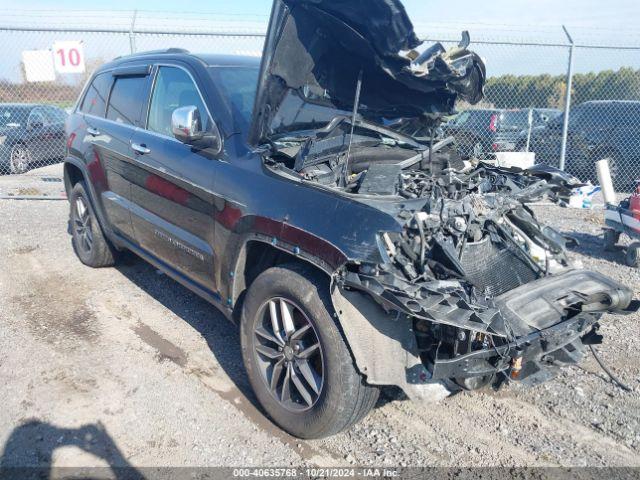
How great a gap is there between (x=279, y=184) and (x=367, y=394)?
49.0 inches

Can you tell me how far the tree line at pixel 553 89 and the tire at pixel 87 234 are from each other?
667 cm

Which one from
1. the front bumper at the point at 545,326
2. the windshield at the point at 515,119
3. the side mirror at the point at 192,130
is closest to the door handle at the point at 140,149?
the side mirror at the point at 192,130

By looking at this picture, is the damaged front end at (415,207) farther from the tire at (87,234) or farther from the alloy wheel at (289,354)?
the tire at (87,234)

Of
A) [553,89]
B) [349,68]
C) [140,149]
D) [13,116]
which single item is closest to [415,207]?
[349,68]

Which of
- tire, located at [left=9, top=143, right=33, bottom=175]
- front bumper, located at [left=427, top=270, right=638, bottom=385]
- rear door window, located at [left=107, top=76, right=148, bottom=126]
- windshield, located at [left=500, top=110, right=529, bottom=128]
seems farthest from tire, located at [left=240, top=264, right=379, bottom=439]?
tire, located at [left=9, top=143, right=33, bottom=175]

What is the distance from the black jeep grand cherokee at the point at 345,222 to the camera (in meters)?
2.74

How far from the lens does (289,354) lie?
312 cm

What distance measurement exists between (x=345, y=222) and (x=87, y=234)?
12.7ft

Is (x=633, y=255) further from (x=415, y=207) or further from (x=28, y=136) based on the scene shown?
(x=28, y=136)

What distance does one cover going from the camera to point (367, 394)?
2891 mm

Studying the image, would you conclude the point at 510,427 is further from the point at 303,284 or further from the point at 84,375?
the point at 84,375

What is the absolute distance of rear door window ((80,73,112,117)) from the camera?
5.29 m

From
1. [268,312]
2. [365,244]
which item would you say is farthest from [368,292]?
[268,312]

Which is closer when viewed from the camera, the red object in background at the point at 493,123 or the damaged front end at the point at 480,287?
the damaged front end at the point at 480,287
